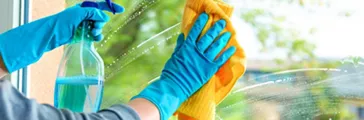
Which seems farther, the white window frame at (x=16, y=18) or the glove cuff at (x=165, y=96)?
the white window frame at (x=16, y=18)

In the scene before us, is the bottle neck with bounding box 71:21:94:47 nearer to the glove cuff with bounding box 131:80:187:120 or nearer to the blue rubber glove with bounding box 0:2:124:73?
the blue rubber glove with bounding box 0:2:124:73

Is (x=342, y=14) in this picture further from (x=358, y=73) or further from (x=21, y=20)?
(x=21, y=20)

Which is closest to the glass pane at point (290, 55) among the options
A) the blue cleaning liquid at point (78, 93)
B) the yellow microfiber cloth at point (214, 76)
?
the yellow microfiber cloth at point (214, 76)

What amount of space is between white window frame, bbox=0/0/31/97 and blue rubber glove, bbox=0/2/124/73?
1.32 ft

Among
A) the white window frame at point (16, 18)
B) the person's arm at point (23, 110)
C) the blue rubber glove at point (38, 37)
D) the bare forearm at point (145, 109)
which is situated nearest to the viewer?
the person's arm at point (23, 110)

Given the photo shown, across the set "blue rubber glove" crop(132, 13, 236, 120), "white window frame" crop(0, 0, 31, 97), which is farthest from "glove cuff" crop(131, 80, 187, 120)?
"white window frame" crop(0, 0, 31, 97)

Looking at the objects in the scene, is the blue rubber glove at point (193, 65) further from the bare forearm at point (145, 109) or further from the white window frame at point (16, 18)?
the white window frame at point (16, 18)

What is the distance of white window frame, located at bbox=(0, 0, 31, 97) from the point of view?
141 centimetres

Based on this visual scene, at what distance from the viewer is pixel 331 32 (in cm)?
106

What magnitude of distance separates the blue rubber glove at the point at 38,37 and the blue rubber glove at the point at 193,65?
163 millimetres

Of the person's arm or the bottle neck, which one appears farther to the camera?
the bottle neck

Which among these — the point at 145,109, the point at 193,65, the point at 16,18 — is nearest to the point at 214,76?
the point at 193,65

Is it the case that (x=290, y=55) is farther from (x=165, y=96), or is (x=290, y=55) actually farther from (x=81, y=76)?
(x=81, y=76)

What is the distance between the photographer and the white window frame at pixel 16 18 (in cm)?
141
